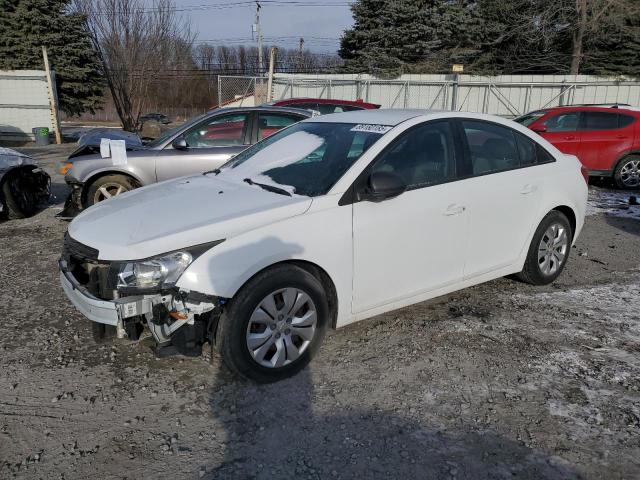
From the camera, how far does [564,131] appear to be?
1071 cm

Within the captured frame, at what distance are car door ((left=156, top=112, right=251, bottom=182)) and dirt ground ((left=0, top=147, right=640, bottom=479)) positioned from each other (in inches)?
105

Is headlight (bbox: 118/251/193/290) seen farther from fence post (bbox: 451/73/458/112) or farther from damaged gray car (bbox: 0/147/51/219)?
fence post (bbox: 451/73/458/112)

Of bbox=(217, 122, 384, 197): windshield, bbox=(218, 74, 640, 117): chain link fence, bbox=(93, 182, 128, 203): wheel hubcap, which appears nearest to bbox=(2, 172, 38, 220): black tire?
bbox=(93, 182, 128, 203): wheel hubcap

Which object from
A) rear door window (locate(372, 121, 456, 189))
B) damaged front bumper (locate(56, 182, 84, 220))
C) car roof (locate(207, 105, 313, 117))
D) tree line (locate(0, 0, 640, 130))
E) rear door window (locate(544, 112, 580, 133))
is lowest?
→ damaged front bumper (locate(56, 182, 84, 220))

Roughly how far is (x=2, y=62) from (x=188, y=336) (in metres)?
30.7

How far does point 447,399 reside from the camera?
125 inches

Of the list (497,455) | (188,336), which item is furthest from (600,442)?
(188,336)

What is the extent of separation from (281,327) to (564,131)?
952 centimetres

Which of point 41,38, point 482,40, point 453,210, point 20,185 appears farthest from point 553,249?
point 482,40

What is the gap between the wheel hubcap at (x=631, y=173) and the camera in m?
10.4

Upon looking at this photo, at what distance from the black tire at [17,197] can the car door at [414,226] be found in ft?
19.6

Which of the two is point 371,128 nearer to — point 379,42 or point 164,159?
point 164,159

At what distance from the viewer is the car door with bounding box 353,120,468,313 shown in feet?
11.5

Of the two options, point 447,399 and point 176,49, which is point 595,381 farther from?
point 176,49
